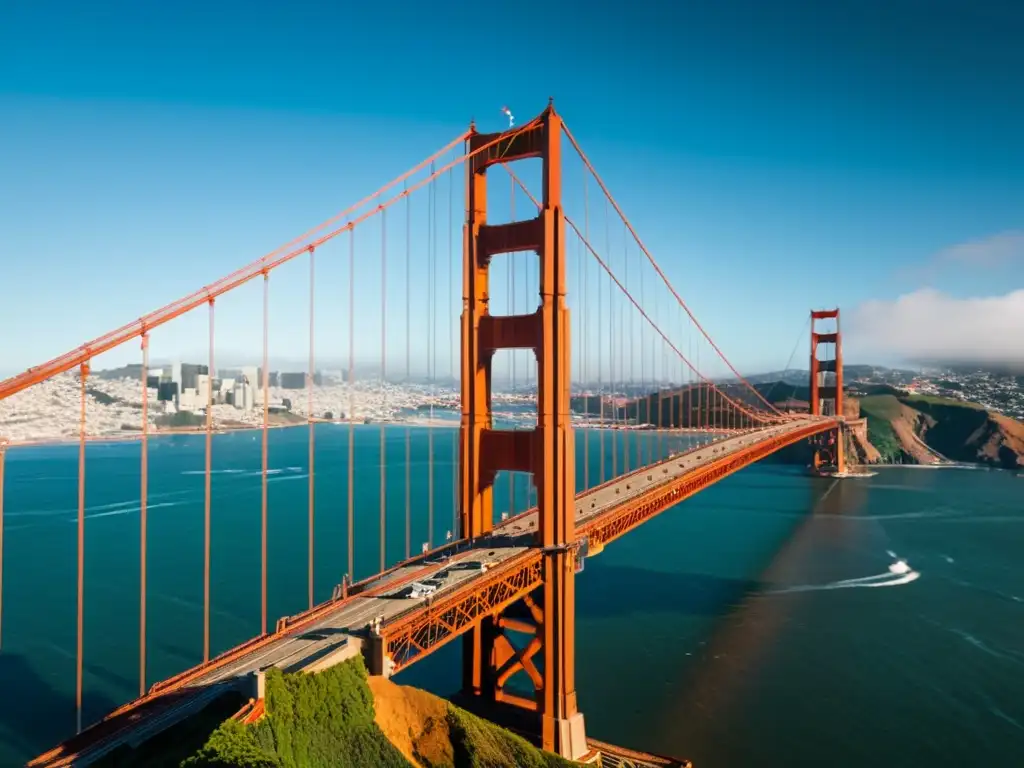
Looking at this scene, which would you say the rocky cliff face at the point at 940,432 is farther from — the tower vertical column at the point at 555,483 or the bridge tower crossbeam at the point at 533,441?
the tower vertical column at the point at 555,483

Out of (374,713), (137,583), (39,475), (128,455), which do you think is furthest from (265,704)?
(128,455)

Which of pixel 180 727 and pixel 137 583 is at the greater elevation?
pixel 180 727

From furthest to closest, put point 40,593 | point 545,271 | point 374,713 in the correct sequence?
point 40,593 → point 545,271 → point 374,713

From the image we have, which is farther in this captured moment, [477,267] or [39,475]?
[39,475]

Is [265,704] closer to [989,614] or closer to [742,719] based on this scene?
[742,719]

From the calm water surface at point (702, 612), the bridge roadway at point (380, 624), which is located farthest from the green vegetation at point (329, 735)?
the calm water surface at point (702, 612)

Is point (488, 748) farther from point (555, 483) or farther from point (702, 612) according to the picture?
point (702, 612)

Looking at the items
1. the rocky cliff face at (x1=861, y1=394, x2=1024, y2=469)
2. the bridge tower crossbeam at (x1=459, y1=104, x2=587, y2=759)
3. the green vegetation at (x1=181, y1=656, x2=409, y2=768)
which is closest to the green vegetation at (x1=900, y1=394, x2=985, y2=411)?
the rocky cliff face at (x1=861, y1=394, x2=1024, y2=469)

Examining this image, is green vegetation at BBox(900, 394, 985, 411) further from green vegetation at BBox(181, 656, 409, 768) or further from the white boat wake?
green vegetation at BBox(181, 656, 409, 768)
